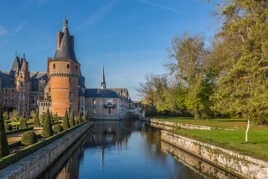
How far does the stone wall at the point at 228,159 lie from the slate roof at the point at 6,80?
56.6 metres

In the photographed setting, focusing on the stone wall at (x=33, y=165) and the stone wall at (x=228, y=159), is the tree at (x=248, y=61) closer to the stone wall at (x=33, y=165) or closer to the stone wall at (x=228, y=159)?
the stone wall at (x=228, y=159)

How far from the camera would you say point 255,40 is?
38.7ft

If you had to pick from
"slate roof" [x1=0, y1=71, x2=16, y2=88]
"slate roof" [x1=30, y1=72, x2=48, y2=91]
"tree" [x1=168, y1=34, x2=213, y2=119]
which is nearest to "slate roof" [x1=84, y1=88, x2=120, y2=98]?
"slate roof" [x1=30, y1=72, x2=48, y2=91]

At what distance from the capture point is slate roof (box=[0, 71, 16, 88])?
2260 inches

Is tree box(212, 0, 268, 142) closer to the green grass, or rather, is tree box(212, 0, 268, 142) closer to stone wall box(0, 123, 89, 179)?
the green grass

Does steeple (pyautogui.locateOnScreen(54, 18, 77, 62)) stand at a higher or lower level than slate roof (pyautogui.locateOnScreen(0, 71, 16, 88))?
higher

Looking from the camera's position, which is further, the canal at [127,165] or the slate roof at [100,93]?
the slate roof at [100,93]

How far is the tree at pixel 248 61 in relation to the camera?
11.2 metres

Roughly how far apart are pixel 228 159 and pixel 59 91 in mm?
38361

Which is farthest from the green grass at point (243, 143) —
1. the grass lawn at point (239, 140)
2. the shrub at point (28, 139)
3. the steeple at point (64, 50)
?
the steeple at point (64, 50)

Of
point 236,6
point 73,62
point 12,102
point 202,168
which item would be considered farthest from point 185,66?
point 12,102

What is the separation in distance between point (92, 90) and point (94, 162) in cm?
5069

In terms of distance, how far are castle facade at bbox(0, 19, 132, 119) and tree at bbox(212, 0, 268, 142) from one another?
1409 inches

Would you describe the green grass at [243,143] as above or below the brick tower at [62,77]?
below
